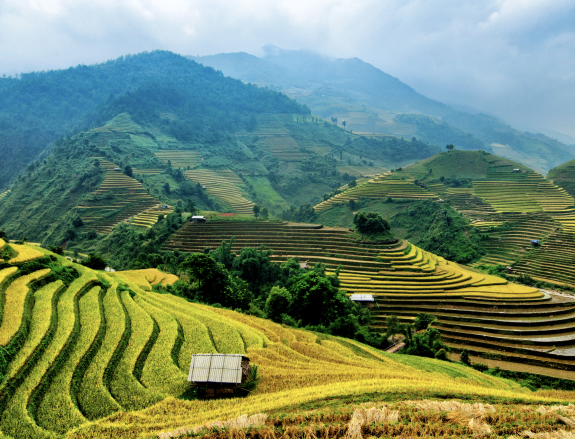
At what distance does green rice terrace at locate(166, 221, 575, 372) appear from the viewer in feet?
78.6

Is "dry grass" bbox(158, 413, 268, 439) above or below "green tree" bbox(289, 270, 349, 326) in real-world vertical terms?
above

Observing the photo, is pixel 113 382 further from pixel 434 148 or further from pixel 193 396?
pixel 434 148

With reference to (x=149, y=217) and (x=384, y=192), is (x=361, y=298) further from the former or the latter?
(x=384, y=192)

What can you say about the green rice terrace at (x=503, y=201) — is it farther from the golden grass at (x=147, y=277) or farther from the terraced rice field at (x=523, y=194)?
the golden grass at (x=147, y=277)

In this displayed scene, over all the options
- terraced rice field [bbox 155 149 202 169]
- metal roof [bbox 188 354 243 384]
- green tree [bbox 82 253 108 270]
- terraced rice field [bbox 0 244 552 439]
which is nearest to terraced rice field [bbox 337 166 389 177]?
terraced rice field [bbox 155 149 202 169]

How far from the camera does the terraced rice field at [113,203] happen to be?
5416 centimetres

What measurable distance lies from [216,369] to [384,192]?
6735 centimetres

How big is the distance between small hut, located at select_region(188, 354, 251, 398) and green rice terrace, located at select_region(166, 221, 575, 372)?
794 inches

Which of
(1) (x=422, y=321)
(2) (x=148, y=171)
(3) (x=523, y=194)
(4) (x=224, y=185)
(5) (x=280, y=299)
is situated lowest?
(1) (x=422, y=321)

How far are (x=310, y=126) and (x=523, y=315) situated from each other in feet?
428

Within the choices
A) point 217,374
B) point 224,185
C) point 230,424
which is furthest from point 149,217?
point 230,424

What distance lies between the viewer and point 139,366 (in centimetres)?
1188

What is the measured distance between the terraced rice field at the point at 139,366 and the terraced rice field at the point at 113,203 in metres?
38.8

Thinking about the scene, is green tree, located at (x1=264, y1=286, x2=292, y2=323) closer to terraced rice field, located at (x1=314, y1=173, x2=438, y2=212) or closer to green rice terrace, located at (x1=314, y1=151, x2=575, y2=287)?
green rice terrace, located at (x1=314, y1=151, x2=575, y2=287)
